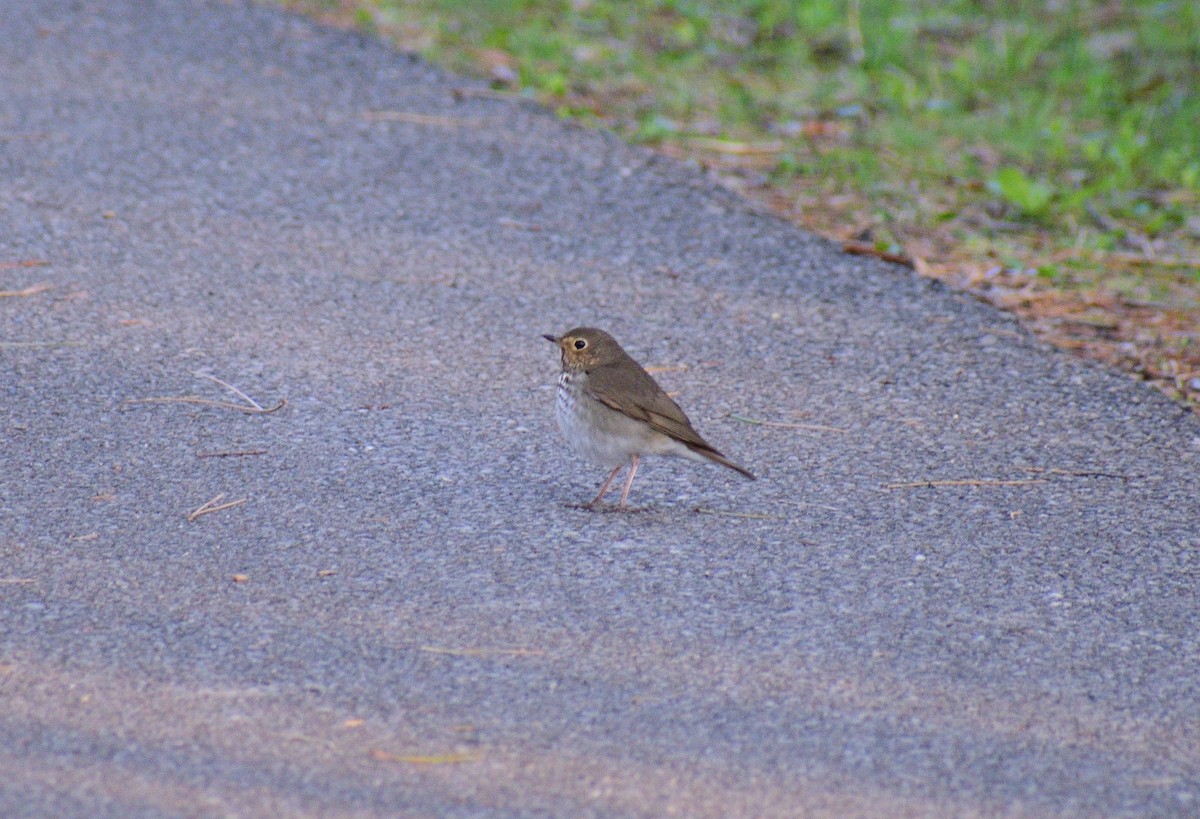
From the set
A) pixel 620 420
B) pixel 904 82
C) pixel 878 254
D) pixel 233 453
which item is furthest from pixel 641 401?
pixel 904 82

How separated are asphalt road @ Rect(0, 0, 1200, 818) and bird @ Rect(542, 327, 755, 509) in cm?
20

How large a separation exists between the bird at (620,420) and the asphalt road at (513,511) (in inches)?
7.8

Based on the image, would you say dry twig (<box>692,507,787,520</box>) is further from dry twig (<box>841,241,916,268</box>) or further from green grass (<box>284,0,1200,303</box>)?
green grass (<box>284,0,1200,303</box>)

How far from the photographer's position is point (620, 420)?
472 cm

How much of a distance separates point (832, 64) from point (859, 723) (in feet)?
24.9

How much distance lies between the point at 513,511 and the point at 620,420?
1.50 feet

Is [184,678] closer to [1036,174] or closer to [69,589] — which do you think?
[69,589]

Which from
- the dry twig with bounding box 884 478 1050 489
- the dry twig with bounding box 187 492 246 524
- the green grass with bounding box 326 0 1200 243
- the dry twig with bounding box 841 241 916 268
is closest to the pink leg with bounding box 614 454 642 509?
the dry twig with bounding box 884 478 1050 489

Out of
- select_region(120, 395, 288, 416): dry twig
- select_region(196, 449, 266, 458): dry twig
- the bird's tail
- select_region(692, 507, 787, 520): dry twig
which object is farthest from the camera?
select_region(120, 395, 288, 416): dry twig

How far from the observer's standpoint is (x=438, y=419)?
5.33 metres

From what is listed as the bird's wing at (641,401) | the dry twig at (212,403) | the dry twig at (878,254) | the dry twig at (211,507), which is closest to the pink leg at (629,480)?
the bird's wing at (641,401)

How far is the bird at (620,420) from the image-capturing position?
4.72 meters

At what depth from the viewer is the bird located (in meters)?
4.72

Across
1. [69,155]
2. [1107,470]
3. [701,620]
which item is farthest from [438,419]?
[69,155]
